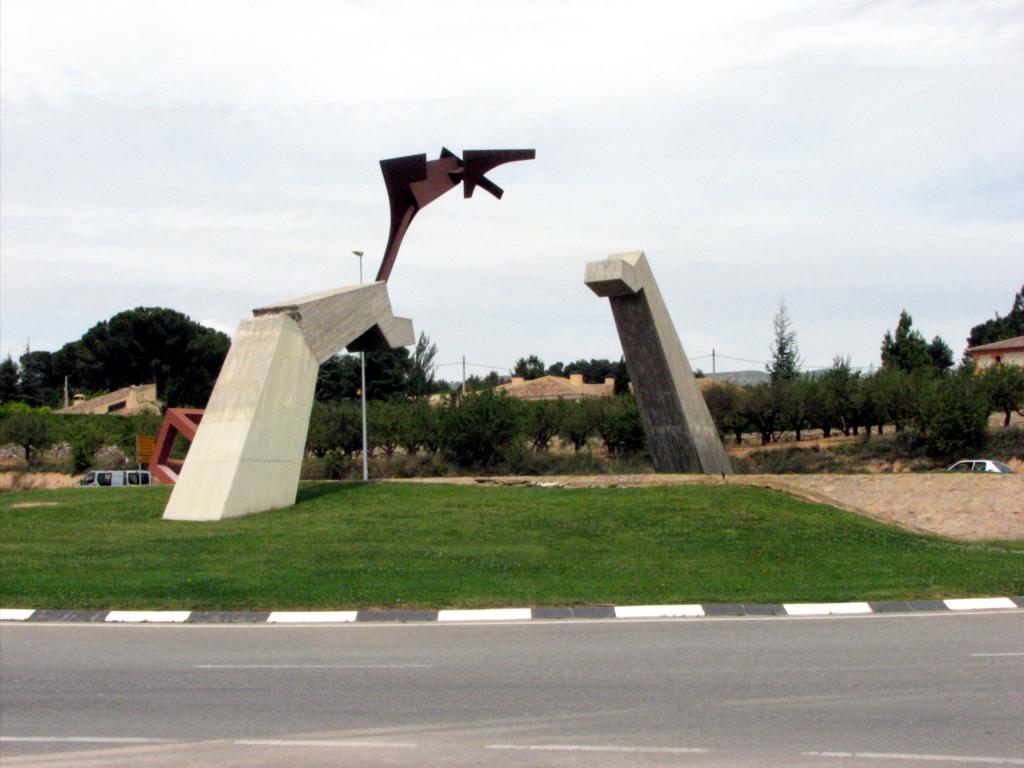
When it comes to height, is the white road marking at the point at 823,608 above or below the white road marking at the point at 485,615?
below

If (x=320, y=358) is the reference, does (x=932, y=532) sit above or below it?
below

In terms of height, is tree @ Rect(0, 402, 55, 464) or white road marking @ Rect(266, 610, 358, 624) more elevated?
→ tree @ Rect(0, 402, 55, 464)

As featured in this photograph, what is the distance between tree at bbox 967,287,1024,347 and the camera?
98688mm

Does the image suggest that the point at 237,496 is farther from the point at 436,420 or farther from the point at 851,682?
the point at 436,420

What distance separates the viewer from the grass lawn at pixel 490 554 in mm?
13430

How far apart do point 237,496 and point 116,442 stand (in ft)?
134

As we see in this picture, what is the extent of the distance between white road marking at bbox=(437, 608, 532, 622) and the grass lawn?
508 millimetres

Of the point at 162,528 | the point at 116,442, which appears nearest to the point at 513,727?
the point at 162,528

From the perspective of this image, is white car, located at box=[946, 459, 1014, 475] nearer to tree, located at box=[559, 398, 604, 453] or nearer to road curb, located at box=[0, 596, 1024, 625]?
tree, located at box=[559, 398, 604, 453]

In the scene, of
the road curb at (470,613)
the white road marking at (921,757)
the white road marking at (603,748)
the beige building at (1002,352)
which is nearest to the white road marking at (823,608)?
the road curb at (470,613)

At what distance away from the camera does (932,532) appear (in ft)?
71.3

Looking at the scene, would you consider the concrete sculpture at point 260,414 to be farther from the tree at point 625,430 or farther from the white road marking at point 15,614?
the tree at point 625,430

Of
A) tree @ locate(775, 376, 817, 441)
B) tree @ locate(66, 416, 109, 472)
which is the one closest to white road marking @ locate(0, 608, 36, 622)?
tree @ locate(775, 376, 817, 441)

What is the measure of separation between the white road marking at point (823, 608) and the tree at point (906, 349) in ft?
218
